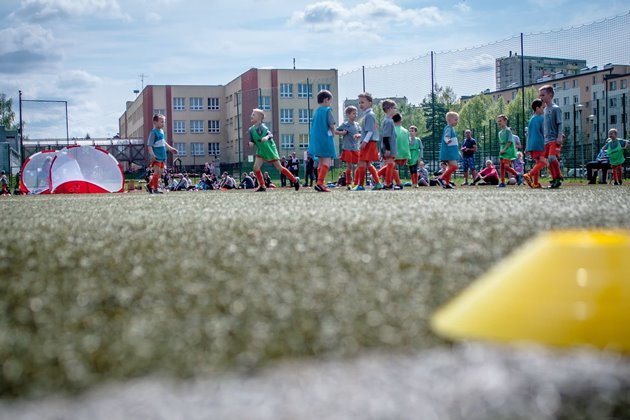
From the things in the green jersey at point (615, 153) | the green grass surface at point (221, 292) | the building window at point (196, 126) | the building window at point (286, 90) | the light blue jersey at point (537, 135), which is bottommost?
the green grass surface at point (221, 292)

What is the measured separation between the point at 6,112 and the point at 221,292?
10295 centimetres

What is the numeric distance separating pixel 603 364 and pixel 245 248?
2392mm

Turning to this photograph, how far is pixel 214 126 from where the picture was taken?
9656cm

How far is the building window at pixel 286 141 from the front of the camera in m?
82.3

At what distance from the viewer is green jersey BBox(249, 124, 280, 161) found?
1660 centimetres

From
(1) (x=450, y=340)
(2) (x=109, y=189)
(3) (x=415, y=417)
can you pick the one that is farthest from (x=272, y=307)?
(2) (x=109, y=189)

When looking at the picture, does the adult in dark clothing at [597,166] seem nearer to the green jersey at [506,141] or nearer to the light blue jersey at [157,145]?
the green jersey at [506,141]

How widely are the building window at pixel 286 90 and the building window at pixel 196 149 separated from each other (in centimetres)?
1647

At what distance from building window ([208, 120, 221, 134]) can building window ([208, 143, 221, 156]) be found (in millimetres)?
1714

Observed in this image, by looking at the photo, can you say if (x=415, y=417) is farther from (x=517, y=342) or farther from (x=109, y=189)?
(x=109, y=189)

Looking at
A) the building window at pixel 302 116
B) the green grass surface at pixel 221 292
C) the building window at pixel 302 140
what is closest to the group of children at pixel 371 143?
the green grass surface at pixel 221 292

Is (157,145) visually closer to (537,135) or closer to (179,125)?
(537,135)

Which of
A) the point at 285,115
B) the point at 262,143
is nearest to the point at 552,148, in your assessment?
the point at 262,143

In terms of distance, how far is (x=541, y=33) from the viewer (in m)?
29.1
